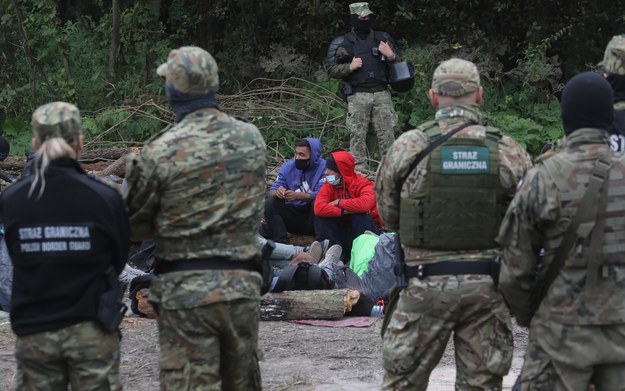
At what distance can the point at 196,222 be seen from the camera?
5.11m

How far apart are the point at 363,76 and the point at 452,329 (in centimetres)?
794

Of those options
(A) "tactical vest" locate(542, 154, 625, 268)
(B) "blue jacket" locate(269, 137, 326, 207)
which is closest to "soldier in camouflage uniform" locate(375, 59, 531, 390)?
(A) "tactical vest" locate(542, 154, 625, 268)

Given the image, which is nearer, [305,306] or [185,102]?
[185,102]

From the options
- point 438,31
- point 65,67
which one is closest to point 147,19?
point 65,67

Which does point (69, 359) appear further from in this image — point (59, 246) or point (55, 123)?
point (55, 123)

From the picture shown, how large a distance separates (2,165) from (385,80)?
4.40 metres

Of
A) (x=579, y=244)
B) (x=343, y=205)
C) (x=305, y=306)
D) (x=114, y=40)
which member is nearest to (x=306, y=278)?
(x=305, y=306)

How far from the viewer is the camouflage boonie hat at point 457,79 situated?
538 cm

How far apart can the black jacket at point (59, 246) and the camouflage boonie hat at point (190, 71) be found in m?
0.62

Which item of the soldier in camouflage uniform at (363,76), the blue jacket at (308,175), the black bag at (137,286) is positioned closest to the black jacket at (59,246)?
the black bag at (137,286)

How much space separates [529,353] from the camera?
4.91 metres

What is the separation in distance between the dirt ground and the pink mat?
0.26 feet

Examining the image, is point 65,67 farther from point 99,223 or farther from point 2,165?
point 99,223

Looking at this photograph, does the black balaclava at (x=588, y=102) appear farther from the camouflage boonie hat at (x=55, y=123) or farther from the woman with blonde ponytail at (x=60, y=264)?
the camouflage boonie hat at (x=55, y=123)
